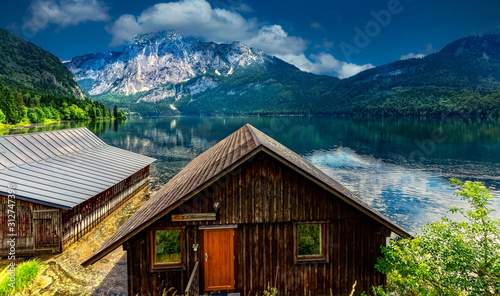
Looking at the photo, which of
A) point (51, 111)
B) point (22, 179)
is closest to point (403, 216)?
point (22, 179)

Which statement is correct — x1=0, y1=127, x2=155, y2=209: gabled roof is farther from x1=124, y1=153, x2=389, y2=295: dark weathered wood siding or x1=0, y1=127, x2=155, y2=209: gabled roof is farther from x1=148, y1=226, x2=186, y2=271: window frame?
x1=124, y1=153, x2=389, y2=295: dark weathered wood siding

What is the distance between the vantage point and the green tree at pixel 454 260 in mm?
8328

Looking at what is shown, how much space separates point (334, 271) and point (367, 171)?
126 feet

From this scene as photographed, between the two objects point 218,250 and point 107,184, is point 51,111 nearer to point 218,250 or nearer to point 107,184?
point 107,184

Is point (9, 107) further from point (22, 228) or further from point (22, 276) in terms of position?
point (22, 276)

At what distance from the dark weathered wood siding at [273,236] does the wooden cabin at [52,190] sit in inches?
353

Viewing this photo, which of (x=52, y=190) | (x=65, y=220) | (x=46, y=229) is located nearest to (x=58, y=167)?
(x=52, y=190)

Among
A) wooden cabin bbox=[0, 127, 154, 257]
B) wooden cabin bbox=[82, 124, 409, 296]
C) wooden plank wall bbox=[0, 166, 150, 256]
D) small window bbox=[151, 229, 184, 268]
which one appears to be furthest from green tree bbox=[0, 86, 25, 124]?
wooden cabin bbox=[82, 124, 409, 296]

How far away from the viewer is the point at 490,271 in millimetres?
8047

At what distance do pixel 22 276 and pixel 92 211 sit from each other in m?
7.61

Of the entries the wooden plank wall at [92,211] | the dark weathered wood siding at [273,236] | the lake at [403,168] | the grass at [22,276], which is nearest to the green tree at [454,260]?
the dark weathered wood siding at [273,236]

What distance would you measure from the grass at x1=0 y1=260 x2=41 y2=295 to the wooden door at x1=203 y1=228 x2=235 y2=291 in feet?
25.2

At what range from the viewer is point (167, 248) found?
457 inches

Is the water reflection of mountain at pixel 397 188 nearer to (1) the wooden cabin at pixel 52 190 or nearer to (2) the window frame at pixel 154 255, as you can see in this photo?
(2) the window frame at pixel 154 255
